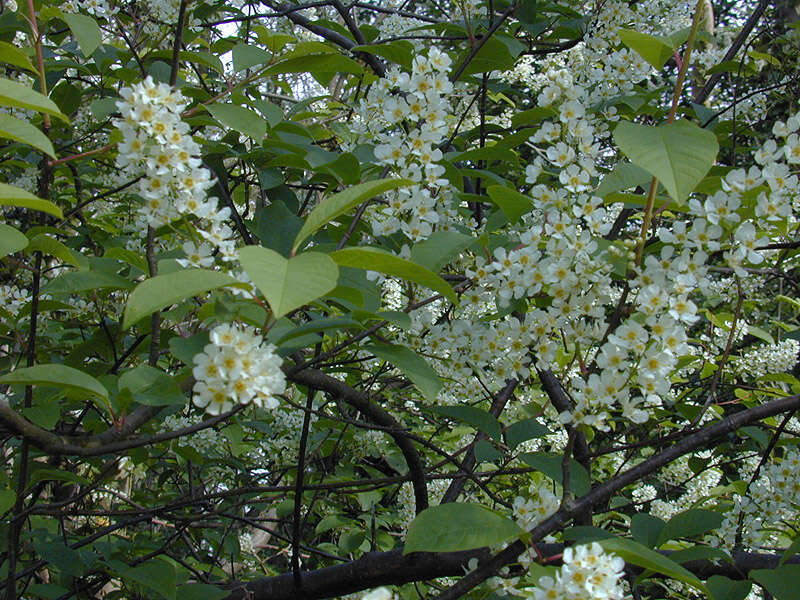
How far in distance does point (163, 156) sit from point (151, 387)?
44 centimetres

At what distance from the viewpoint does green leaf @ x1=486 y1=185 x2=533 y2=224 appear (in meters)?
1.59

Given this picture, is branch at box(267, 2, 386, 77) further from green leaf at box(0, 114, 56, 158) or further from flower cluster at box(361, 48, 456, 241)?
green leaf at box(0, 114, 56, 158)

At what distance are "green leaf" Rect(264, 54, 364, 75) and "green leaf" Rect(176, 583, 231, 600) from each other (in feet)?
4.84

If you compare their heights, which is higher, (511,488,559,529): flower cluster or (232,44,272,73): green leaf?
(232,44,272,73): green leaf

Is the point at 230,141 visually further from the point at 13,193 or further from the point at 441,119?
the point at 13,193

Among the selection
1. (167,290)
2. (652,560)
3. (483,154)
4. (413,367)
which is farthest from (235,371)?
(483,154)

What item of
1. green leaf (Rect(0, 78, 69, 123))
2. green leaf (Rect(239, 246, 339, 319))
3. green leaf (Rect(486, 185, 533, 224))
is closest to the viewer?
green leaf (Rect(239, 246, 339, 319))

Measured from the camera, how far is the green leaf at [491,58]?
A: 229 centimetres

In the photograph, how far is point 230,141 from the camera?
7.50 ft

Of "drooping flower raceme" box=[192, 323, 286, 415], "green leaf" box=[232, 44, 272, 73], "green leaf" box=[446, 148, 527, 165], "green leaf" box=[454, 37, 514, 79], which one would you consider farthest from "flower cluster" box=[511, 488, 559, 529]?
"green leaf" box=[454, 37, 514, 79]

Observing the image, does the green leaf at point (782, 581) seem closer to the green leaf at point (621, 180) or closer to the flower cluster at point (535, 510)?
the flower cluster at point (535, 510)

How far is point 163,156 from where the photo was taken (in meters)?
1.34

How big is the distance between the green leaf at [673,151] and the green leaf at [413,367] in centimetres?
56

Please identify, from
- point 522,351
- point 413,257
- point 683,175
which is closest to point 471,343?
point 522,351
